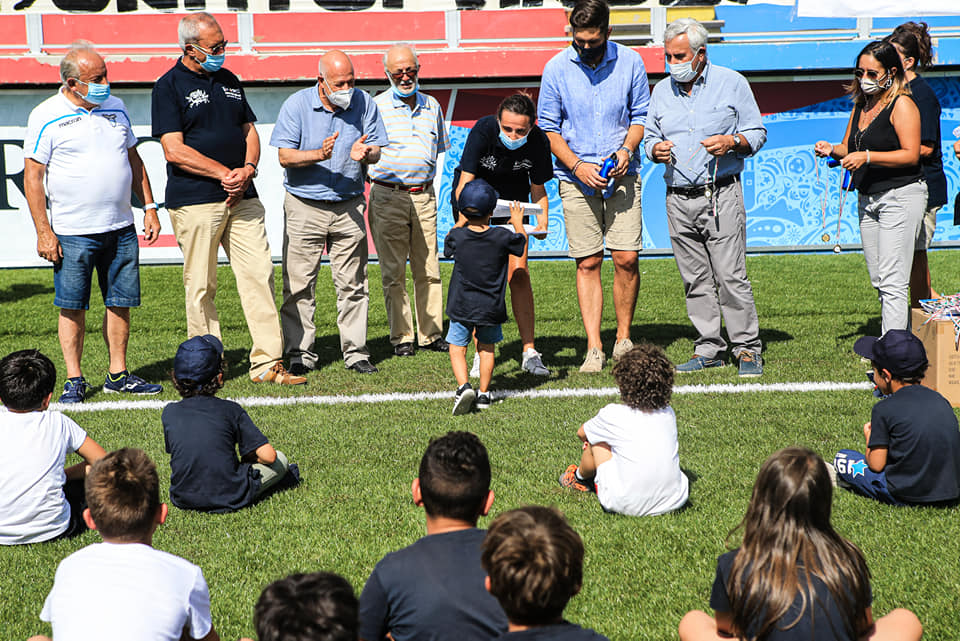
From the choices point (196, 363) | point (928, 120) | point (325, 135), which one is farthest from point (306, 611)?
point (928, 120)

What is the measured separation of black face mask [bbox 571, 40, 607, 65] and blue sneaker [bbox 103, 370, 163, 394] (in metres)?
3.96

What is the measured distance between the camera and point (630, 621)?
3494mm

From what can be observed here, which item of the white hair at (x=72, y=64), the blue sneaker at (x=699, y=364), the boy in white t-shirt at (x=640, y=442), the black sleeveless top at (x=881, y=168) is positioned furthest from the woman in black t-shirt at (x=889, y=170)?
the white hair at (x=72, y=64)

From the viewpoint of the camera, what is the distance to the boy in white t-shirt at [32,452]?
4.16m

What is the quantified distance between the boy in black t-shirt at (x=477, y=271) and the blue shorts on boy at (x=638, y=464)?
6.14 ft

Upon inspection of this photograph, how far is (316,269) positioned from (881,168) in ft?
13.9

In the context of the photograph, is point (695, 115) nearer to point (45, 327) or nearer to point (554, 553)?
point (554, 553)

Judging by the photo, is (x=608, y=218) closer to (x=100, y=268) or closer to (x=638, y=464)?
(x=638, y=464)

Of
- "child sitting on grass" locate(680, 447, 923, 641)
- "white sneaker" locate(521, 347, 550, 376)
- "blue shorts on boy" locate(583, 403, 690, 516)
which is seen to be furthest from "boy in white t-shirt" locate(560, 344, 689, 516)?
"white sneaker" locate(521, 347, 550, 376)

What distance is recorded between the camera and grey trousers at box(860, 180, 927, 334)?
664 centimetres

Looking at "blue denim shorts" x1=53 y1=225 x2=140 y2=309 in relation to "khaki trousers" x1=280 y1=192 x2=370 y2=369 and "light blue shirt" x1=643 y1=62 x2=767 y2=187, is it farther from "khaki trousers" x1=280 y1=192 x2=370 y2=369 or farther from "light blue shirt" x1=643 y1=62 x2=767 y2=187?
"light blue shirt" x1=643 y1=62 x2=767 y2=187

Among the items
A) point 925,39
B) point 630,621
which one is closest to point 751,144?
point 925,39

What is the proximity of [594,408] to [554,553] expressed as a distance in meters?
4.12

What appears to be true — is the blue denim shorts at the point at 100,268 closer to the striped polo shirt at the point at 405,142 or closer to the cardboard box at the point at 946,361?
the striped polo shirt at the point at 405,142
